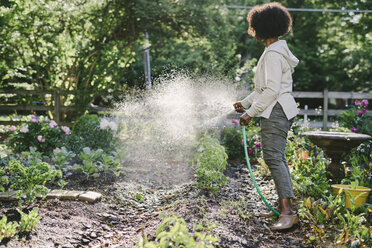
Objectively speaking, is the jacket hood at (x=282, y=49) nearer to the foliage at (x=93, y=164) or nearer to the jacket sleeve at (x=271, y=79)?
the jacket sleeve at (x=271, y=79)

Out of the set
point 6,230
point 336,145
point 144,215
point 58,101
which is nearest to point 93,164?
point 144,215

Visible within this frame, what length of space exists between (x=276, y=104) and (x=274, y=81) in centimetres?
19

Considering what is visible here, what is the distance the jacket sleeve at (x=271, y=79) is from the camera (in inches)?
103

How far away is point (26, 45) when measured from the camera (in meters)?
8.21

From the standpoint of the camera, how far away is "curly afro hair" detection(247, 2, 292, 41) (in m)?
2.71

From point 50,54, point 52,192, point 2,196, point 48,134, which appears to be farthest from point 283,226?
point 50,54

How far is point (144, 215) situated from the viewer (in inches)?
121

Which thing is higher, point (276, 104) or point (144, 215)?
point (276, 104)

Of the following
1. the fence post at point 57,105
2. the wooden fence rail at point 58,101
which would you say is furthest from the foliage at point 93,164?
the fence post at point 57,105

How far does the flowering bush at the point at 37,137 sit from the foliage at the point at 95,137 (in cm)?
20

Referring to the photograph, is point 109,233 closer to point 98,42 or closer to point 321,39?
point 98,42

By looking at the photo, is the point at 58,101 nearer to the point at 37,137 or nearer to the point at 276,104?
the point at 37,137

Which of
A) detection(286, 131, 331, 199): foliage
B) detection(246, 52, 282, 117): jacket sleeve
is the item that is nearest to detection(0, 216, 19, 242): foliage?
detection(246, 52, 282, 117): jacket sleeve

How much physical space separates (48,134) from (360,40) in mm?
14537
